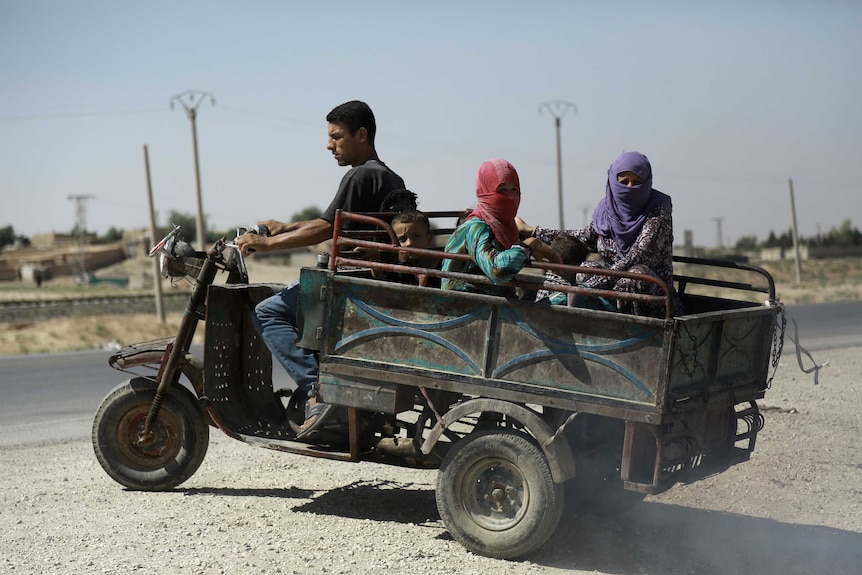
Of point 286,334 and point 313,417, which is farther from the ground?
point 286,334

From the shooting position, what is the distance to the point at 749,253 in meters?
94.9

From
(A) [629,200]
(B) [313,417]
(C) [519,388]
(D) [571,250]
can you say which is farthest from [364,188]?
(C) [519,388]

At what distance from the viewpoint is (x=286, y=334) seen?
232 inches

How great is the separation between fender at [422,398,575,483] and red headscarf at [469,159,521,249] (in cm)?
85

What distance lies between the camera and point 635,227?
17.8 feet

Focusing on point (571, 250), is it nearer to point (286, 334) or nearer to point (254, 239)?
point (286, 334)

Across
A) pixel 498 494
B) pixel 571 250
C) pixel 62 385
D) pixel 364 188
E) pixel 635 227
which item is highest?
pixel 364 188

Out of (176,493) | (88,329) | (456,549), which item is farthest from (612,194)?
(88,329)

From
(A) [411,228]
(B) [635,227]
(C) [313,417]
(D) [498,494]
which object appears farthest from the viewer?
(C) [313,417]

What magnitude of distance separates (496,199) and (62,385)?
34.6 feet

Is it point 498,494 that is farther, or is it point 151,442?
point 151,442

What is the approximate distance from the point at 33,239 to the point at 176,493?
121251 millimetres

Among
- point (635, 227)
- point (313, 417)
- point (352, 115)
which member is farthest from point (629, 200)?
point (313, 417)

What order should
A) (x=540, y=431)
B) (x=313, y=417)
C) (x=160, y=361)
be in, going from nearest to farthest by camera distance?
(x=540, y=431), (x=313, y=417), (x=160, y=361)
